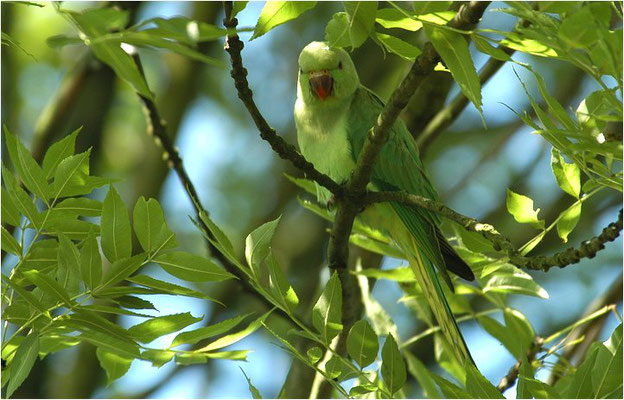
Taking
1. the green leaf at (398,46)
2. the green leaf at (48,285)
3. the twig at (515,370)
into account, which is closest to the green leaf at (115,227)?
the green leaf at (48,285)

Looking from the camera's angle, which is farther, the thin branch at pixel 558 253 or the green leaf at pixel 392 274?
the green leaf at pixel 392 274

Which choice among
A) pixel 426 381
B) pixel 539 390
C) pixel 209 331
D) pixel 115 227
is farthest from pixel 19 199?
pixel 426 381

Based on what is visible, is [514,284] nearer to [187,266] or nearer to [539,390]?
[539,390]

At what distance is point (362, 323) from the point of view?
6.35 ft

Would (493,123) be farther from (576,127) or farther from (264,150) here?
(576,127)

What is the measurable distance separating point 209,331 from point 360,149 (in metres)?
1.71

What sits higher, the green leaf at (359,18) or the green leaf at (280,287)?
the green leaf at (359,18)

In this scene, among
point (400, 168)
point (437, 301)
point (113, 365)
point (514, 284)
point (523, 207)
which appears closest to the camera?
point (523, 207)

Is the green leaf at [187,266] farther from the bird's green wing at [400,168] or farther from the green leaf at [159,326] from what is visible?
the bird's green wing at [400,168]

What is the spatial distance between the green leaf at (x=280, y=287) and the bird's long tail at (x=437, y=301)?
0.83m

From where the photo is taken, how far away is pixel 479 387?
5.65 feet

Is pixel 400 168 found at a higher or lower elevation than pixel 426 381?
higher

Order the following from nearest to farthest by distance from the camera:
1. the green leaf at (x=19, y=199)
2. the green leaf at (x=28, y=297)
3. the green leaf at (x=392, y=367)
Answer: the green leaf at (x=28, y=297), the green leaf at (x=19, y=199), the green leaf at (x=392, y=367)

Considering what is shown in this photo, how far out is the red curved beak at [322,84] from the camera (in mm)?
3523
